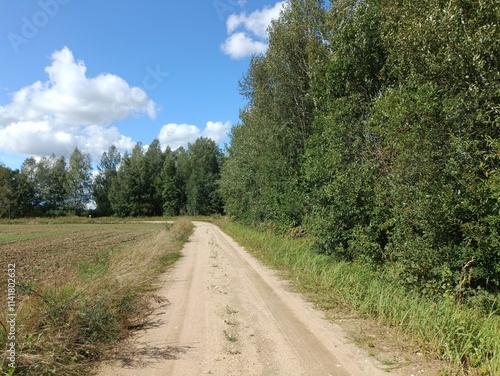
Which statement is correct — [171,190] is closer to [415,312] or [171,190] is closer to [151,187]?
[151,187]

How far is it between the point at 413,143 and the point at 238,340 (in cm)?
623

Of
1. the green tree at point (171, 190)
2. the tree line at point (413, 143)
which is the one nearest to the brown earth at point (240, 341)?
the tree line at point (413, 143)

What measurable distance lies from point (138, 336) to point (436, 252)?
20.9 feet

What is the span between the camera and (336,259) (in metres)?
11.8

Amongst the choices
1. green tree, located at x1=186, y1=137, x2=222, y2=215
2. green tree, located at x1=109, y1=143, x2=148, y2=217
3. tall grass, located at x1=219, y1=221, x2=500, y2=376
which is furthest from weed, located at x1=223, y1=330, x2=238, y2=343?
green tree, located at x1=109, y1=143, x2=148, y2=217

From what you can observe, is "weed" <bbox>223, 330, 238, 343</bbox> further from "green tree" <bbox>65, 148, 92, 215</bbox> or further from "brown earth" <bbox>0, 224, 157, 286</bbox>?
"green tree" <bbox>65, 148, 92, 215</bbox>

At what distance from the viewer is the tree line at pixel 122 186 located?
80938 millimetres

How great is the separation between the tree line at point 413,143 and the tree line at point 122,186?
214 feet

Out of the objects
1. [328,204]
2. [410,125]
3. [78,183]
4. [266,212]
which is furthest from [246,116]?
[78,183]

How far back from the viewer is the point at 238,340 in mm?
5621

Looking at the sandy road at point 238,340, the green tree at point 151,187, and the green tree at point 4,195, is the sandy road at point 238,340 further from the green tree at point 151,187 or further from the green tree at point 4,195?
the green tree at point 4,195

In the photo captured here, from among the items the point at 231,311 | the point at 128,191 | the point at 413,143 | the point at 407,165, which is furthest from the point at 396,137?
the point at 128,191

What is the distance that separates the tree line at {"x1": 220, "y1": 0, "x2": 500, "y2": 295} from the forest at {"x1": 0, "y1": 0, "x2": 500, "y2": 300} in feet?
0.11

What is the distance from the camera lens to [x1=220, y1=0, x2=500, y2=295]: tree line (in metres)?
7.37
